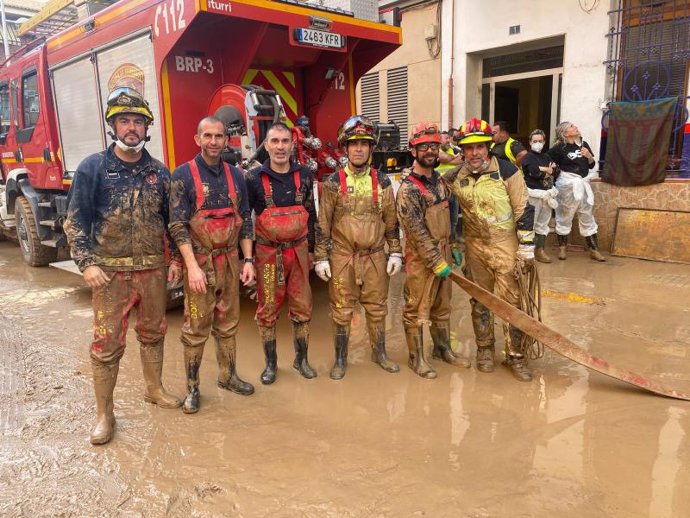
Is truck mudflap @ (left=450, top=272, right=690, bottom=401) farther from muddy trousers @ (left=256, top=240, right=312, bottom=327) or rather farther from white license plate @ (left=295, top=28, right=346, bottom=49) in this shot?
white license plate @ (left=295, top=28, right=346, bottom=49)

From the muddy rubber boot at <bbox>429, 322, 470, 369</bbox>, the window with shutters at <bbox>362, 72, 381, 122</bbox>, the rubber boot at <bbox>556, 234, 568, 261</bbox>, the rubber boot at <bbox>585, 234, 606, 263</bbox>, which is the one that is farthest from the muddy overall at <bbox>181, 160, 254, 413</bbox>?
the window with shutters at <bbox>362, 72, 381, 122</bbox>

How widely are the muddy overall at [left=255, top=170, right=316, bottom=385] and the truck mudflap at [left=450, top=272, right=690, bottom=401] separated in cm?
107

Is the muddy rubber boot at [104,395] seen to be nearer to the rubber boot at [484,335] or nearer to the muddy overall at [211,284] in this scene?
the muddy overall at [211,284]

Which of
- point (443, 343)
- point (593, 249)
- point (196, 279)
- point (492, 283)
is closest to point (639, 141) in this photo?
point (593, 249)

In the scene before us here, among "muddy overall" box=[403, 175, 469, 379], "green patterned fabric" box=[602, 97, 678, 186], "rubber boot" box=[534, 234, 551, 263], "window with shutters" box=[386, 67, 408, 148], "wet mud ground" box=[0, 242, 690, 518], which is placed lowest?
"wet mud ground" box=[0, 242, 690, 518]

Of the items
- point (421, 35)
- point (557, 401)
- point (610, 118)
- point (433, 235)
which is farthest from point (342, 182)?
point (421, 35)

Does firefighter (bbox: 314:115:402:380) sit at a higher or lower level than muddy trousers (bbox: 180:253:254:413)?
higher

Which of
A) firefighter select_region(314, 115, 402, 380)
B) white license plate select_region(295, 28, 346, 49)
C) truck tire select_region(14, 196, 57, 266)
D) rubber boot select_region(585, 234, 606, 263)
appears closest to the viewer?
firefighter select_region(314, 115, 402, 380)

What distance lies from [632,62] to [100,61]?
6564 mm

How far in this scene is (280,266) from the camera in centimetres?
358

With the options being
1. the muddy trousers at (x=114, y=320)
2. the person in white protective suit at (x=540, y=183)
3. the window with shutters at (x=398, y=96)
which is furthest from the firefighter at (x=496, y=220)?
the window with shutters at (x=398, y=96)

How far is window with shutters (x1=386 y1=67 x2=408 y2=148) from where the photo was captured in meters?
10.0

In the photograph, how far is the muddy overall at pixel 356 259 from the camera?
359cm

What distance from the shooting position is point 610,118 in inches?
279
